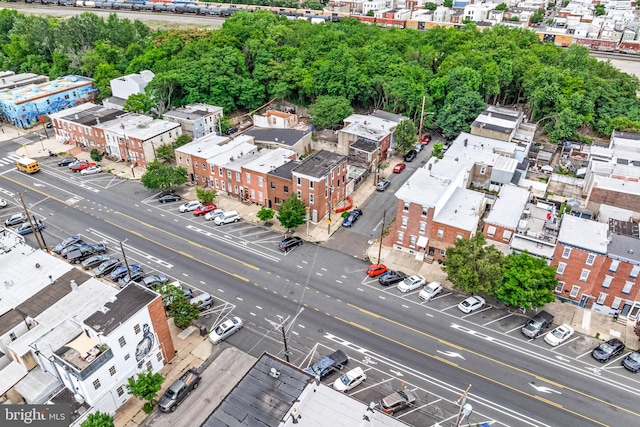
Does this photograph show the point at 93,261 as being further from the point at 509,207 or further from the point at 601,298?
the point at 601,298

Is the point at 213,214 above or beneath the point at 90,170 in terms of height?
beneath

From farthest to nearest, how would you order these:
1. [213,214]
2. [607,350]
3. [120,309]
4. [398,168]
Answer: [398,168]
[213,214]
[607,350]
[120,309]

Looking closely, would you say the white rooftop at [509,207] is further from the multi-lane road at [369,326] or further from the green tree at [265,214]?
the green tree at [265,214]

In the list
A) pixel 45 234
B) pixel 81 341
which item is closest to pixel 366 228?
pixel 81 341

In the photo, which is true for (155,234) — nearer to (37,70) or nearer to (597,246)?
(597,246)

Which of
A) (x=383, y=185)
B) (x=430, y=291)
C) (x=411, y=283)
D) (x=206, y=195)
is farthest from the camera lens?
(x=383, y=185)

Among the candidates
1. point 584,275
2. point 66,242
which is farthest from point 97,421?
point 584,275
